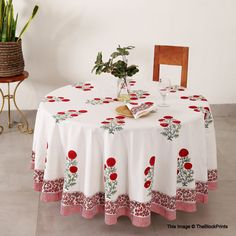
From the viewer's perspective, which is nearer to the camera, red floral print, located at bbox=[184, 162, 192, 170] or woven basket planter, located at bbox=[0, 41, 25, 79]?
red floral print, located at bbox=[184, 162, 192, 170]

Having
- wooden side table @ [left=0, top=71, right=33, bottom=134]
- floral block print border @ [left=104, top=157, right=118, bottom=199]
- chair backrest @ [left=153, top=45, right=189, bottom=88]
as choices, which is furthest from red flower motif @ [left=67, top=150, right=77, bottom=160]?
wooden side table @ [left=0, top=71, right=33, bottom=134]

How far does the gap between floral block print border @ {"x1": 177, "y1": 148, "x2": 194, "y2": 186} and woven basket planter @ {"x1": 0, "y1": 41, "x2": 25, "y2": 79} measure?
6.49 ft

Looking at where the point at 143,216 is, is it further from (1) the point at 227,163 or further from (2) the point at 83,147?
(1) the point at 227,163

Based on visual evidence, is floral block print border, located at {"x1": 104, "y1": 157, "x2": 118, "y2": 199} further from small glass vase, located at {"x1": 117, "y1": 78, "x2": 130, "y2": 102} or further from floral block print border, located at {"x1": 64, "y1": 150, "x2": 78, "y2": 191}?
small glass vase, located at {"x1": 117, "y1": 78, "x2": 130, "y2": 102}

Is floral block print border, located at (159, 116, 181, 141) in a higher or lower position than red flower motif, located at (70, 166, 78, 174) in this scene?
higher

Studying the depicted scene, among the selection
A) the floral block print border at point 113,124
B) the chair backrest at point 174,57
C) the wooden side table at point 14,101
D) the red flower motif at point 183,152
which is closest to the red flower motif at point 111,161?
the floral block print border at point 113,124

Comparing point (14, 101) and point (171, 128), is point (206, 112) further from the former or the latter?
point (14, 101)

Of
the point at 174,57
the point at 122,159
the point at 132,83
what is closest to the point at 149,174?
the point at 122,159

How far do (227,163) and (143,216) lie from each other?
1422 mm

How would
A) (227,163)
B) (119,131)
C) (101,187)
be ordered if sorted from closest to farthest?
(119,131), (101,187), (227,163)

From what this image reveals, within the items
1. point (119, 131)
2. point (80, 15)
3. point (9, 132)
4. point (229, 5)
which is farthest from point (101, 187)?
point (229, 5)

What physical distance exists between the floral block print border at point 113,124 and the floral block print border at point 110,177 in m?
0.16

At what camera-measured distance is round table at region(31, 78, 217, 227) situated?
237 cm

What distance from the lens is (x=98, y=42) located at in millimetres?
4328
